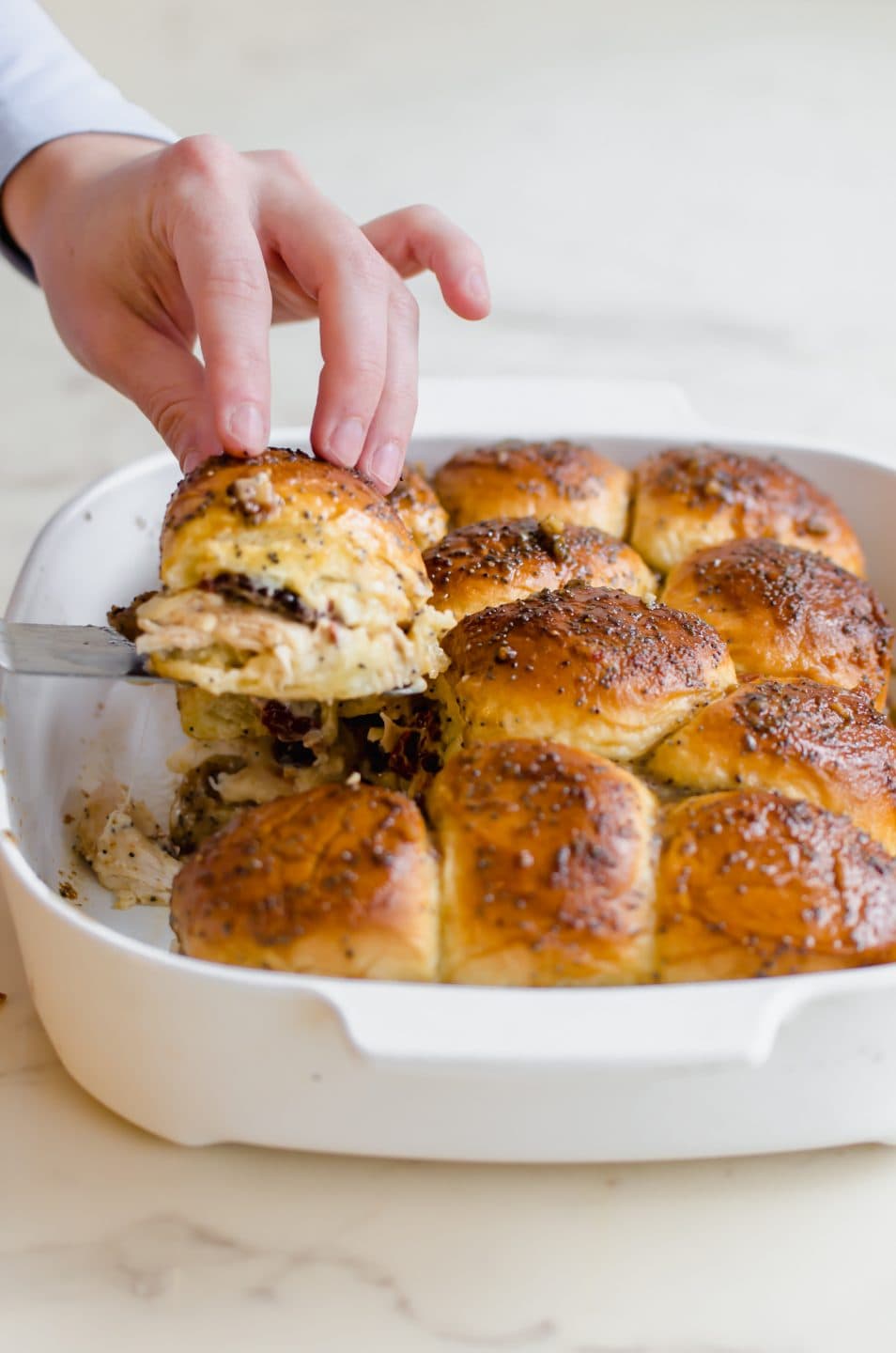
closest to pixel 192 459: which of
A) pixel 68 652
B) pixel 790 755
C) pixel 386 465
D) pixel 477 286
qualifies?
pixel 386 465

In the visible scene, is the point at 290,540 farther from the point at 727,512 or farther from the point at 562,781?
the point at 727,512

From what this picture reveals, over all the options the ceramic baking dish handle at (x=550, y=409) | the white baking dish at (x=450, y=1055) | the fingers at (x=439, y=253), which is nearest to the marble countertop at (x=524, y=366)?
the white baking dish at (x=450, y=1055)

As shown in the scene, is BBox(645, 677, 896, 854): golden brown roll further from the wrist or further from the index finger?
the wrist

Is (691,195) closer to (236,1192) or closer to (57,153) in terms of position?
(57,153)

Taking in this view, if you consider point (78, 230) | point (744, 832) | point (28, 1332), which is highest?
point (78, 230)

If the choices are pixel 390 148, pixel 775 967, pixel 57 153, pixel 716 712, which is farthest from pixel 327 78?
pixel 775 967

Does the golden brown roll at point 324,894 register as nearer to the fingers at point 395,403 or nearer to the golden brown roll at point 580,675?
the golden brown roll at point 580,675
